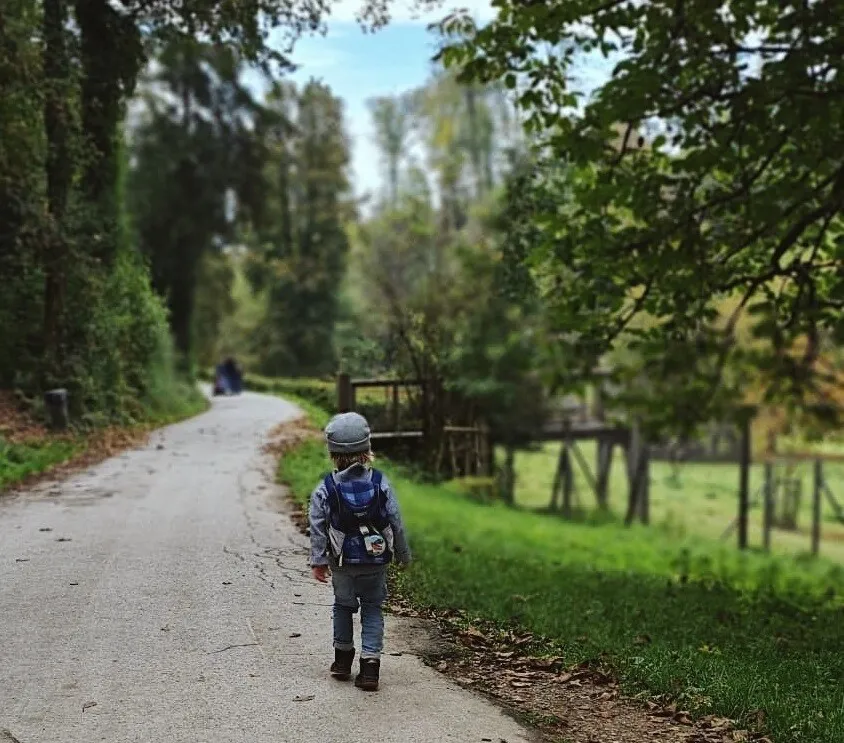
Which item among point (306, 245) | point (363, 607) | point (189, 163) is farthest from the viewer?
point (306, 245)

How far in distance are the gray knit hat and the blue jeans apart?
0.71m

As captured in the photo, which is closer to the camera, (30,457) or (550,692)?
(550,692)

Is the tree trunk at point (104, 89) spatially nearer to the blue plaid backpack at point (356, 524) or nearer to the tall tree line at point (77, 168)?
the tall tree line at point (77, 168)

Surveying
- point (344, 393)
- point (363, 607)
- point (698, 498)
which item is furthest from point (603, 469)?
point (363, 607)

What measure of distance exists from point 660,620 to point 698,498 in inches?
1481

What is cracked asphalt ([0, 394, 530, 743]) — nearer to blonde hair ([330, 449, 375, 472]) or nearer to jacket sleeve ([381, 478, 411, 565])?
jacket sleeve ([381, 478, 411, 565])

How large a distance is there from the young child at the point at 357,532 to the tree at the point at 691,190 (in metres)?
3.93

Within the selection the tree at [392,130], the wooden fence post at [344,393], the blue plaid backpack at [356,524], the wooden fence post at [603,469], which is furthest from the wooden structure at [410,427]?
the tree at [392,130]

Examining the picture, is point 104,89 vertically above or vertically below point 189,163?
below

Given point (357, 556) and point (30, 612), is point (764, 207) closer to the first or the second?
point (357, 556)

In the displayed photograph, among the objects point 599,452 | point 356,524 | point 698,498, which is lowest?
point 698,498

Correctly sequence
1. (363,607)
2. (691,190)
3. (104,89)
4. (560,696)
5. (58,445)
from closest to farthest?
(363,607) < (560,696) < (691,190) < (58,445) < (104,89)

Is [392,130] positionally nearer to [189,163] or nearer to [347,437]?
[189,163]

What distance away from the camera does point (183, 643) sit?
569 cm
